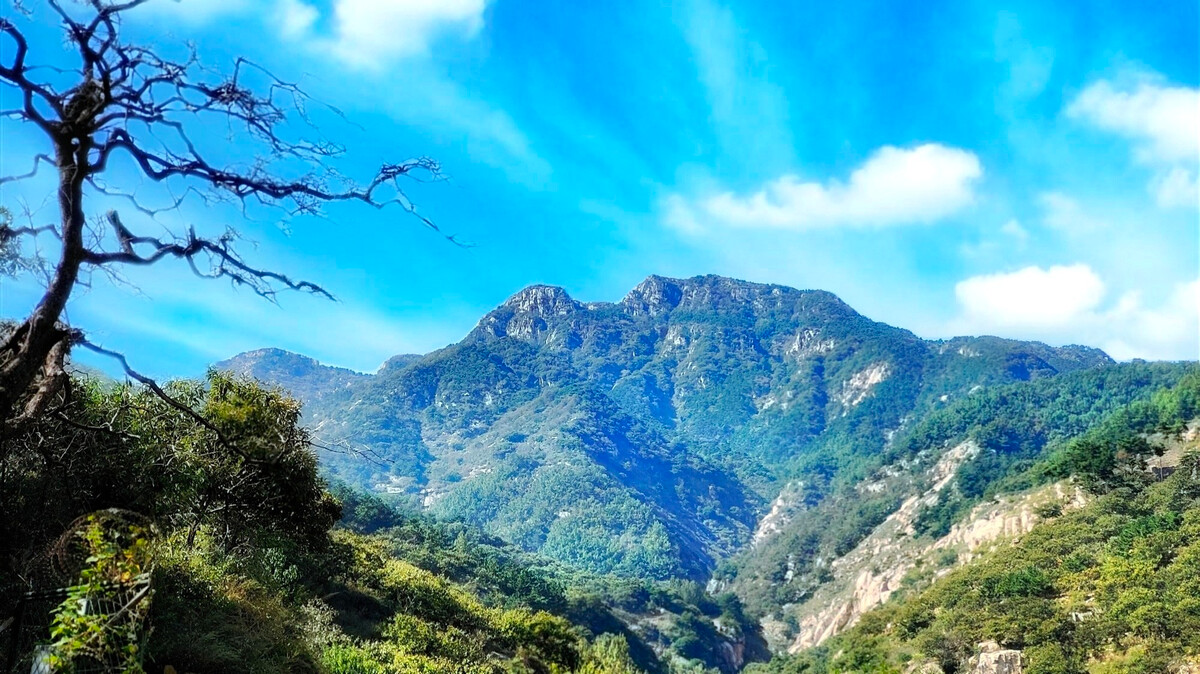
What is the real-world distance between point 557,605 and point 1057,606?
40.2 metres

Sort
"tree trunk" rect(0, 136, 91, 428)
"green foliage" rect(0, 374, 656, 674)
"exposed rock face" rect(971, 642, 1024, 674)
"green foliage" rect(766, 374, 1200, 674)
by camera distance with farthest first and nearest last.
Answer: "exposed rock face" rect(971, 642, 1024, 674) → "green foliage" rect(766, 374, 1200, 674) → "green foliage" rect(0, 374, 656, 674) → "tree trunk" rect(0, 136, 91, 428)

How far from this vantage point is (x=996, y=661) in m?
30.4

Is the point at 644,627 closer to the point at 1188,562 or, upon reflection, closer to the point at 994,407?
the point at 1188,562

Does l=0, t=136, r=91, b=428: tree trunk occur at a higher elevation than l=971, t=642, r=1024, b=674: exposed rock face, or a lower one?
higher

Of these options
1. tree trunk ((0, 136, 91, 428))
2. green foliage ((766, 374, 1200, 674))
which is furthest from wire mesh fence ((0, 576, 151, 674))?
green foliage ((766, 374, 1200, 674))

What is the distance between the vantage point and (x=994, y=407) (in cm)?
14650

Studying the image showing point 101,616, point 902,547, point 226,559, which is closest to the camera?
point 101,616

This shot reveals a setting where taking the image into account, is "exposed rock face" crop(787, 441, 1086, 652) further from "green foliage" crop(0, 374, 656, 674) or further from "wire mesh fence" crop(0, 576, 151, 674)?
"wire mesh fence" crop(0, 576, 151, 674)

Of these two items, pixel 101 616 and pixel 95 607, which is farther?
pixel 95 607

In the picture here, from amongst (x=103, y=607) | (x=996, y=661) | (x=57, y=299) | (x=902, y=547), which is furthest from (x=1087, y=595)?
(x=902, y=547)

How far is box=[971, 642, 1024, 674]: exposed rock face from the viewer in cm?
2962

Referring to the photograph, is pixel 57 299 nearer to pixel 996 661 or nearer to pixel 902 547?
pixel 996 661

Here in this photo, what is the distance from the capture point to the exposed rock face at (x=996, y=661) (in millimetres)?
29625

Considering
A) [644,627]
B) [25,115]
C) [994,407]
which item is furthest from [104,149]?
[994,407]
